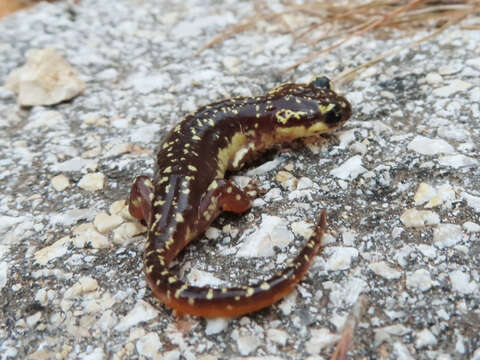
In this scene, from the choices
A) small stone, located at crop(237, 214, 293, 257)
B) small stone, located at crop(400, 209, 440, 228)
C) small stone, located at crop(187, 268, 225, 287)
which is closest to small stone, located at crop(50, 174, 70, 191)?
small stone, located at crop(187, 268, 225, 287)

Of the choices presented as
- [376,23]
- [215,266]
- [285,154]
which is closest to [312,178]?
[285,154]

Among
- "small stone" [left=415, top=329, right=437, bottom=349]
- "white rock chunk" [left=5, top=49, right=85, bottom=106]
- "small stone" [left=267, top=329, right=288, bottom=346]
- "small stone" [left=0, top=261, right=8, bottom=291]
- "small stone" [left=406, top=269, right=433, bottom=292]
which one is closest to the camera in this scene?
"small stone" [left=415, top=329, right=437, bottom=349]

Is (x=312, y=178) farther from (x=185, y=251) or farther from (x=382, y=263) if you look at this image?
(x=185, y=251)

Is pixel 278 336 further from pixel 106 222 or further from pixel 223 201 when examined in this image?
pixel 106 222

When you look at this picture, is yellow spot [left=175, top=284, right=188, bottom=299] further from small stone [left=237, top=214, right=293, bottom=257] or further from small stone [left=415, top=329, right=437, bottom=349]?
small stone [left=415, top=329, right=437, bottom=349]

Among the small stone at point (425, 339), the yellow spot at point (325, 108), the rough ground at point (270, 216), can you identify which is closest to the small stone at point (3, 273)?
the rough ground at point (270, 216)

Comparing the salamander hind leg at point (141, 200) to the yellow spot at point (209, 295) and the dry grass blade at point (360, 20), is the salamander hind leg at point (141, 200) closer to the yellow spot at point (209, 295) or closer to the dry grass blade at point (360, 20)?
the yellow spot at point (209, 295)
